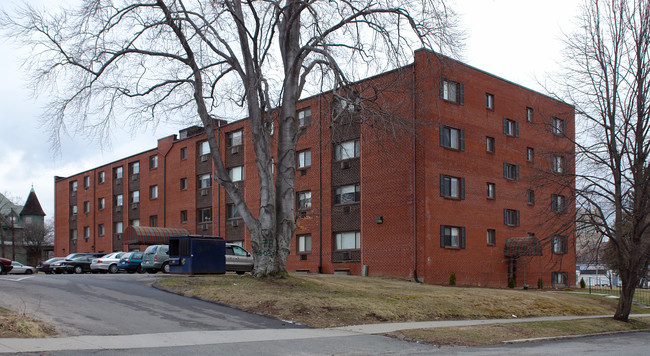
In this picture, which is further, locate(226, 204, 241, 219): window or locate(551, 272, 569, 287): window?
locate(226, 204, 241, 219): window

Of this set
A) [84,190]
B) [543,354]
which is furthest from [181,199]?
[543,354]

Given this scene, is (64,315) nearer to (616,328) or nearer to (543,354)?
(543,354)

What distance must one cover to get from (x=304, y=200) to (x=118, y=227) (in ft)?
89.9

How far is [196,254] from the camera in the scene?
23.5m

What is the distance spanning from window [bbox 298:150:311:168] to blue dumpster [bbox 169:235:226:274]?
15580 mm

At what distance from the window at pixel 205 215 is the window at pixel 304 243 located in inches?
424

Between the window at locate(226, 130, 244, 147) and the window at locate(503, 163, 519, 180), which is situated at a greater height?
the window at locate(226, 130, 244, 147)

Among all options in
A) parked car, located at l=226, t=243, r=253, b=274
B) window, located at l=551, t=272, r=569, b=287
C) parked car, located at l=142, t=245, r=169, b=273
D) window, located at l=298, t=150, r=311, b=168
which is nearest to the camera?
parked car, located at l=226, t=243, r=253, b=274

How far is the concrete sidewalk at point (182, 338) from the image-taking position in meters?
10.2

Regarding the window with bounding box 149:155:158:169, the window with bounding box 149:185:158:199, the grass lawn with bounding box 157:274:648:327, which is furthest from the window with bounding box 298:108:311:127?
the window with bounding box 149:185:158:199

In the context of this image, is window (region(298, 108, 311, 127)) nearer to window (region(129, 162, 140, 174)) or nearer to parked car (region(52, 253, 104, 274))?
parked car (region(52, 253, 104, 274))

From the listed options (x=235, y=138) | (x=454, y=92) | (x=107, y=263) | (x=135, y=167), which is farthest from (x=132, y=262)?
(x=135, y=167)

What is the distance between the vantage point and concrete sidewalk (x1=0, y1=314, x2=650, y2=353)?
1021 cm

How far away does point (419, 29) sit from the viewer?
19.7 metres
